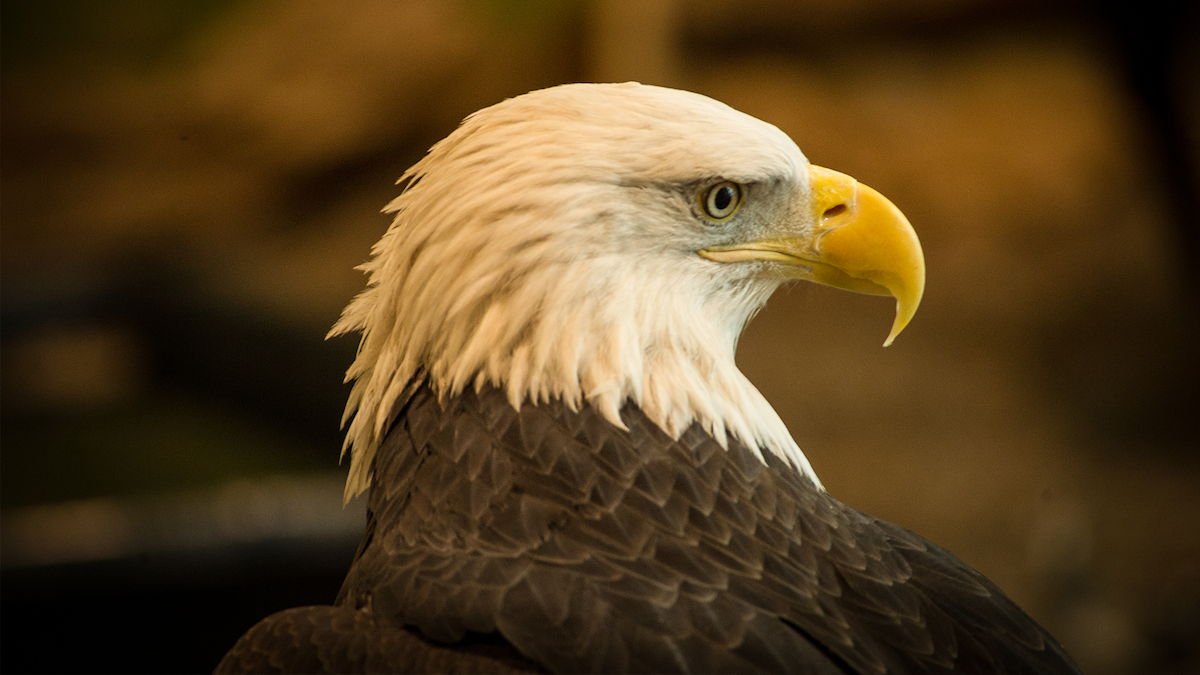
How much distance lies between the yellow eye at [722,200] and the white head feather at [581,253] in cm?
2

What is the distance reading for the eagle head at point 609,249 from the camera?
1469 millimetres

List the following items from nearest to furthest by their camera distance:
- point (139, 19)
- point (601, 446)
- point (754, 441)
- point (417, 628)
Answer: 1. point (417, 628)
2. point (601, 446)
3. point (754, 441)
4. point (139, 19)

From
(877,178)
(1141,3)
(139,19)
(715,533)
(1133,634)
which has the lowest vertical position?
(1133,634)

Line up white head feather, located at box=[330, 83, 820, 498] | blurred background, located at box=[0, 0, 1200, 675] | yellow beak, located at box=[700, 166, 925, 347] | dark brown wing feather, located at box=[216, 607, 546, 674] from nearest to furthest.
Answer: dark brown wing feather, located at box=[216, 607, 546, 674]
white head feather, located at box=[330, 83, 820, 498]
yellow beak, located at box=[700, 166, 925, 347]
blurred background, located at box=[0, 0, 1200, 675]

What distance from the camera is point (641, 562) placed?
1272 millimetres

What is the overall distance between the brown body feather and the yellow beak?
35 cm

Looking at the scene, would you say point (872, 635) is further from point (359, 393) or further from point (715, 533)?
point (359, 393)

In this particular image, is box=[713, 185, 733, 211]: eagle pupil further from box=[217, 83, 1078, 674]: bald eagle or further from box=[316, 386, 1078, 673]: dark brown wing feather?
box=[316, 386, 1078, 673]: dark brown wing feather

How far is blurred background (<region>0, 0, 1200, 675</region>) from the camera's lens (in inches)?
150

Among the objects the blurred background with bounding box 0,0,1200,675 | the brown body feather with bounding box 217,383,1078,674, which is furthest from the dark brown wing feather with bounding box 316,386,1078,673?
the blurred background with bounding box 0,0,1200,675

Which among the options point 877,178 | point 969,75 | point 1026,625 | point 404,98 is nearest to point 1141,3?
point 969,75

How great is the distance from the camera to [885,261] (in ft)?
5.31

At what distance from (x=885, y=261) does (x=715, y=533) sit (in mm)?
581

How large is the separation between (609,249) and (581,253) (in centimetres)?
5
